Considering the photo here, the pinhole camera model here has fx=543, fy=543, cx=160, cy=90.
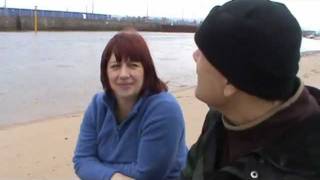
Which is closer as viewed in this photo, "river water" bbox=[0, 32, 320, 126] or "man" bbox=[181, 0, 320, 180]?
"man" bbox=[181, 0, 320, 180]

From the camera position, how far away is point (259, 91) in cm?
152

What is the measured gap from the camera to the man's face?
1582mm

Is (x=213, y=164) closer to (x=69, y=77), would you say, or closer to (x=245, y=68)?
(x=245, y=68)

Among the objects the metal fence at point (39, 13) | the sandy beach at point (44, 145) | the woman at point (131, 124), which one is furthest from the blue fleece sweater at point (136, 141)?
the metal fence at point (39, 13)

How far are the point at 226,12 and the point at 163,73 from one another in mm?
16472

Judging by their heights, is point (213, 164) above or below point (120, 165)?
above

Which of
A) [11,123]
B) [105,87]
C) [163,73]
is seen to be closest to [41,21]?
[163,73]

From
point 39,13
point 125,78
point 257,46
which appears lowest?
point 39,13

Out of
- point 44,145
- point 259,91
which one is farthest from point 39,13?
point 259,91

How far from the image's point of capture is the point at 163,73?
18.0m

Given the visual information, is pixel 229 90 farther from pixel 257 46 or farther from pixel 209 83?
pixel 257 46

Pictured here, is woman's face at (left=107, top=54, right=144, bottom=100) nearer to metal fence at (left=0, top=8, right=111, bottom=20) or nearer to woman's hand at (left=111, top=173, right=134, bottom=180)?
woman's hand at (left=111, top=173, right=134, bottom=180)

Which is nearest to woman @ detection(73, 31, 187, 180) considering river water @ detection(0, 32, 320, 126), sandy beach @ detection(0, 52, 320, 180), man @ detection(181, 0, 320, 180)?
man @ detection(181, 0, 320, 180)

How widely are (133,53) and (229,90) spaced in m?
1.25
